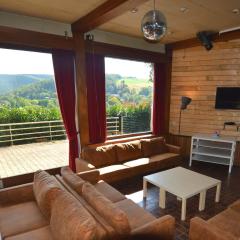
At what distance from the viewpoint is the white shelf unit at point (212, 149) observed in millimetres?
4348

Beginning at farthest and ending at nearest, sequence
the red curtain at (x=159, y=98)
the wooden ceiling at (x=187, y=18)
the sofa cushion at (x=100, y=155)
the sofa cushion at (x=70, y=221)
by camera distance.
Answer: the red curtain at (x=159, y=98), the sofa cushion at (x=100, y=155), the wooden ceiling at (x=187, y=18), the sofa cushion at (x=70, y=221)

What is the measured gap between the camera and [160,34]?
85.3 inches

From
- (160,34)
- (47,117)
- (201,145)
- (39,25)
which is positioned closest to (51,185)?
(160,34)

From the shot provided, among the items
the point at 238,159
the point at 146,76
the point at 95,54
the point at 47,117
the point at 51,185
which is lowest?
the point at 238,159

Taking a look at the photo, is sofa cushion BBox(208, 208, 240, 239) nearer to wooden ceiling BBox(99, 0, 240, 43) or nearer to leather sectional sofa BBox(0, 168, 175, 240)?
leather sectional sofa BBox(0, 168, 175, 240)

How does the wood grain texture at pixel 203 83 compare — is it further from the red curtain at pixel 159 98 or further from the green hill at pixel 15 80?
the green hill at pixel 15 80

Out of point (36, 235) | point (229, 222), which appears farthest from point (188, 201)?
point (36, 235)

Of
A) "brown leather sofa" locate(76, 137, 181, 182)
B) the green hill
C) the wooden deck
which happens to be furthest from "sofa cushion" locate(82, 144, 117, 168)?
the green hill

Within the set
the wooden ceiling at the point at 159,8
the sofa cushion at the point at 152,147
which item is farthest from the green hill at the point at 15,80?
the sofa cushion at the point at 152,147

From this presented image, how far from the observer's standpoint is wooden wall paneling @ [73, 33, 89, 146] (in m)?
3.69

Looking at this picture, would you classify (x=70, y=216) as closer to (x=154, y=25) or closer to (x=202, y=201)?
(x=154, y=25)

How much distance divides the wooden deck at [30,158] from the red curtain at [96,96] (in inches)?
37.4

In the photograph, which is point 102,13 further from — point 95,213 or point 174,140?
point 174,140

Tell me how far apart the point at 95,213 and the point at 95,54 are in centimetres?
308
